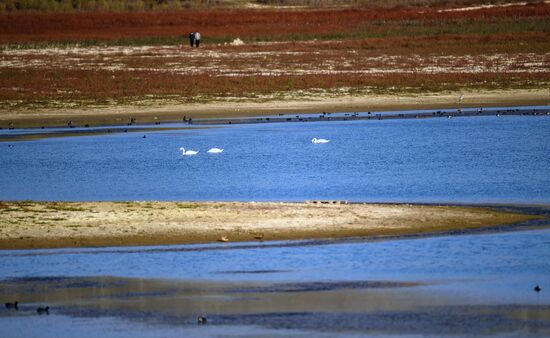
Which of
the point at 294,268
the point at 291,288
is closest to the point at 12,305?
the point at 291,288

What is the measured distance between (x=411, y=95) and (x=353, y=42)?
21.2 m

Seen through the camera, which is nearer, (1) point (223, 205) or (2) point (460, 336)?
(2) point (460, 336)

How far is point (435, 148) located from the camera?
88.8 feet

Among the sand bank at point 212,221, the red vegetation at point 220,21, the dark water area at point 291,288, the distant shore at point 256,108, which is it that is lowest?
the red vegetation at point 220,21

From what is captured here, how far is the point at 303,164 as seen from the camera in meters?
24.8

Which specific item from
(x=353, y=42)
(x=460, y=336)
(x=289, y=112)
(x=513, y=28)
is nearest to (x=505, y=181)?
(x=460, y=336)

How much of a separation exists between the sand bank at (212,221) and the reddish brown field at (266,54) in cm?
2174

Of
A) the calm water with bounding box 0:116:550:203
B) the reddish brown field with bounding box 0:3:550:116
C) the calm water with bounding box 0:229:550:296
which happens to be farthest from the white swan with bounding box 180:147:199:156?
the reddish brown field with bounding box 0:3:550:116

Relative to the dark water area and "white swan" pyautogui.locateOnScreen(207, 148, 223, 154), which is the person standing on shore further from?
the dark water area

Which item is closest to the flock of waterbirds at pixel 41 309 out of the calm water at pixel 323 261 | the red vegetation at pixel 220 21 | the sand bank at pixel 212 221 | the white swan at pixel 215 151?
the calm water at pixel 323 261

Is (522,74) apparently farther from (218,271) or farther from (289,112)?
(218,271)

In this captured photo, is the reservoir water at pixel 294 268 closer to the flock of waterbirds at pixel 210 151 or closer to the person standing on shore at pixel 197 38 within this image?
the flock of waterbirds at pixel 210 151

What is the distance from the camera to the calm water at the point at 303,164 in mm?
20250

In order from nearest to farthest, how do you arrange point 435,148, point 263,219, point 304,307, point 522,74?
point 304,307 → point 263,219 → point 435,148 → point 522,74
